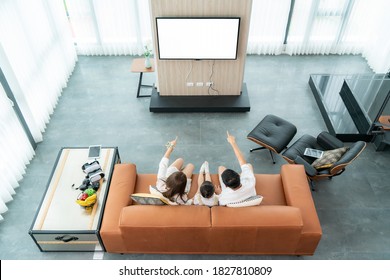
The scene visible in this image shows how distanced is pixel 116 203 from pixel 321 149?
112 inches

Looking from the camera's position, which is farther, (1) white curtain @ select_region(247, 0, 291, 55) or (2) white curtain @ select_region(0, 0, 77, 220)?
(1) white curtain @ select_region(247, 0, 291, 55)

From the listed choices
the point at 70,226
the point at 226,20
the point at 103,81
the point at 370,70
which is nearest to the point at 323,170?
the point at 226,20

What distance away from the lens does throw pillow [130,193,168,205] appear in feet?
11.2

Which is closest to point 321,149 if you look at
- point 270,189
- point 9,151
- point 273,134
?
point 273,134

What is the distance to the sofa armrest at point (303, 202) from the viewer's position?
11.4 feet

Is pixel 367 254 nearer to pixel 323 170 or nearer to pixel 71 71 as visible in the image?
pixel 323 170

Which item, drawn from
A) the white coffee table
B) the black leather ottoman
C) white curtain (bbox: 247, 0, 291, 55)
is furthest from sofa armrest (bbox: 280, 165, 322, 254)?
white curtain (bbox: 247, 0, 291, 55)

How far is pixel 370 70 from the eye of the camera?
6723 millimetres

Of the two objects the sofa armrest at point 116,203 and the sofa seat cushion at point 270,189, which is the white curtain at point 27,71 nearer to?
the sofa armrest at point 116,203

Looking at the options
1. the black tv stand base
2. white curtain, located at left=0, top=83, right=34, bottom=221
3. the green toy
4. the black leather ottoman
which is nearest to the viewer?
the green toy

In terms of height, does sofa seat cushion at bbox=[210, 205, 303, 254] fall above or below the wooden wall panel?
below

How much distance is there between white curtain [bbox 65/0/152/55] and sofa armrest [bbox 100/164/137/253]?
3598 millimetres

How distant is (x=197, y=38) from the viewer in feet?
16.8

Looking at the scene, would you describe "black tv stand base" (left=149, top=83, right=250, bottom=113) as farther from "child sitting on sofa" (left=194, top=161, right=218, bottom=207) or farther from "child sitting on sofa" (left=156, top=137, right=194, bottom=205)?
"child sitting on sofa" (left=194, top=161, right=218, bottom=207)
